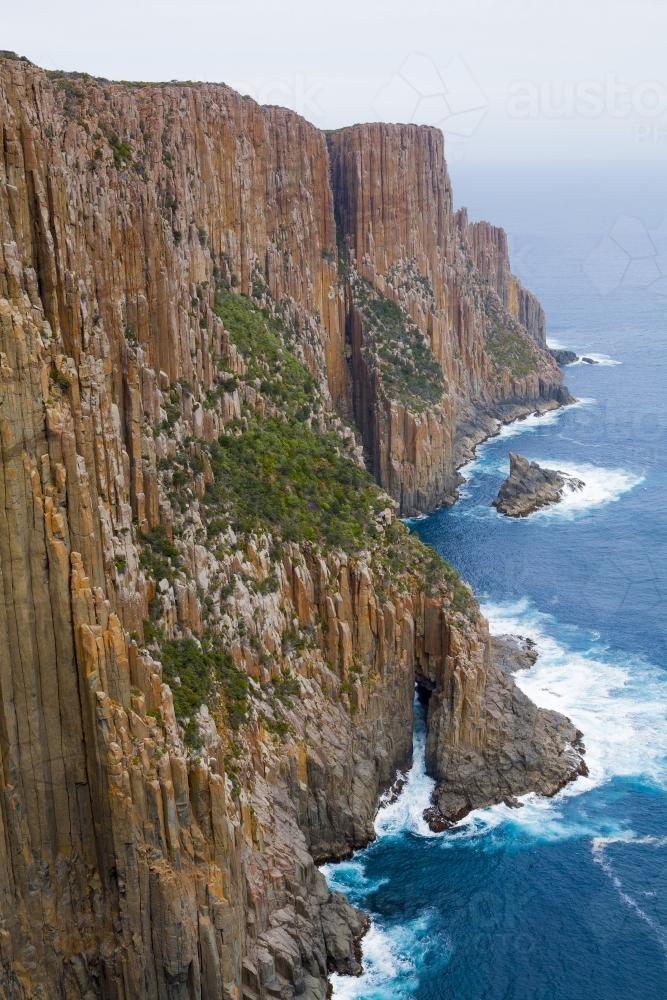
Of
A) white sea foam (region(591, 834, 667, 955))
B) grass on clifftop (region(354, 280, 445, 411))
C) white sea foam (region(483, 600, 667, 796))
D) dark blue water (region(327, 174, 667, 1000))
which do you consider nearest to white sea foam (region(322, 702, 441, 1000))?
dark blue water (region(327, 174, 667, 1000))

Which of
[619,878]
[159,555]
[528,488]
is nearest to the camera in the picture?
[159,555]

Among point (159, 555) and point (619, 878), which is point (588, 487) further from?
point (159, 555)

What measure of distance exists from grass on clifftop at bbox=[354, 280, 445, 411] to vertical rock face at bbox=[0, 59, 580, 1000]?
107 ft

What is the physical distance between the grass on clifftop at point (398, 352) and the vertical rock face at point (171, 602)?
1284 inches

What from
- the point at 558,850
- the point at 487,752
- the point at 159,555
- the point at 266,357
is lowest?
the point at 558,850

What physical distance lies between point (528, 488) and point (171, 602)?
9001 cm

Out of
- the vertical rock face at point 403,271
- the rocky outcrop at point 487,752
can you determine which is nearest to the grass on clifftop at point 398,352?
the vertical rock face at point 403,271

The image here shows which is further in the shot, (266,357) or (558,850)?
(266,357)

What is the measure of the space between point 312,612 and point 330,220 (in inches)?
3208

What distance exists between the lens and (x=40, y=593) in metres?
63.7

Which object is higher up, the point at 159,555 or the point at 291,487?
the point at 291,487

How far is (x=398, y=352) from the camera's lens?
6590 inches

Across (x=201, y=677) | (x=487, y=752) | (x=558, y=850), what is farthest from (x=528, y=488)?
(x=201, y=677)

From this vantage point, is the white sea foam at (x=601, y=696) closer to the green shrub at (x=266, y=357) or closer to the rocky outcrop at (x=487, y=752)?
the rocky outcrop at (x=487, y=752)
